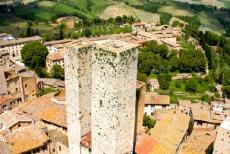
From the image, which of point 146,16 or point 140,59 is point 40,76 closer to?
point 140,59

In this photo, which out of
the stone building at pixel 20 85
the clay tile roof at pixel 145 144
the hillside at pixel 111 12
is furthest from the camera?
the hillside at pixel 111 12

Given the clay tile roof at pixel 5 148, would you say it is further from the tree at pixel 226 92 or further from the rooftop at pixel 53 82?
the tree at pixel 226 92

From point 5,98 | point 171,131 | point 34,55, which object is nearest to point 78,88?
point 171,131

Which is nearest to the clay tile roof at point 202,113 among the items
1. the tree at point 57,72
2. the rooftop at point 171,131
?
the rooftop at point 171,131

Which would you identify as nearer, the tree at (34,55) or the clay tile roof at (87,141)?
the clay tile roof at (87,141)

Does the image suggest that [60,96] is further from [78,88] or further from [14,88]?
[78,88]

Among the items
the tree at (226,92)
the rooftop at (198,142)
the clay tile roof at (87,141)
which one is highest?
the clay tile roof at (87,141)

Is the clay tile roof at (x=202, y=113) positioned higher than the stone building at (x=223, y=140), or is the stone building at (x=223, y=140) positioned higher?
the stone building at (x=223, y=140)

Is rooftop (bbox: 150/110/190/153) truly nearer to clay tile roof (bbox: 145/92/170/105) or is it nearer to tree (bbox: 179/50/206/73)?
clay tile roof (bbox: 145/92/170/105)
